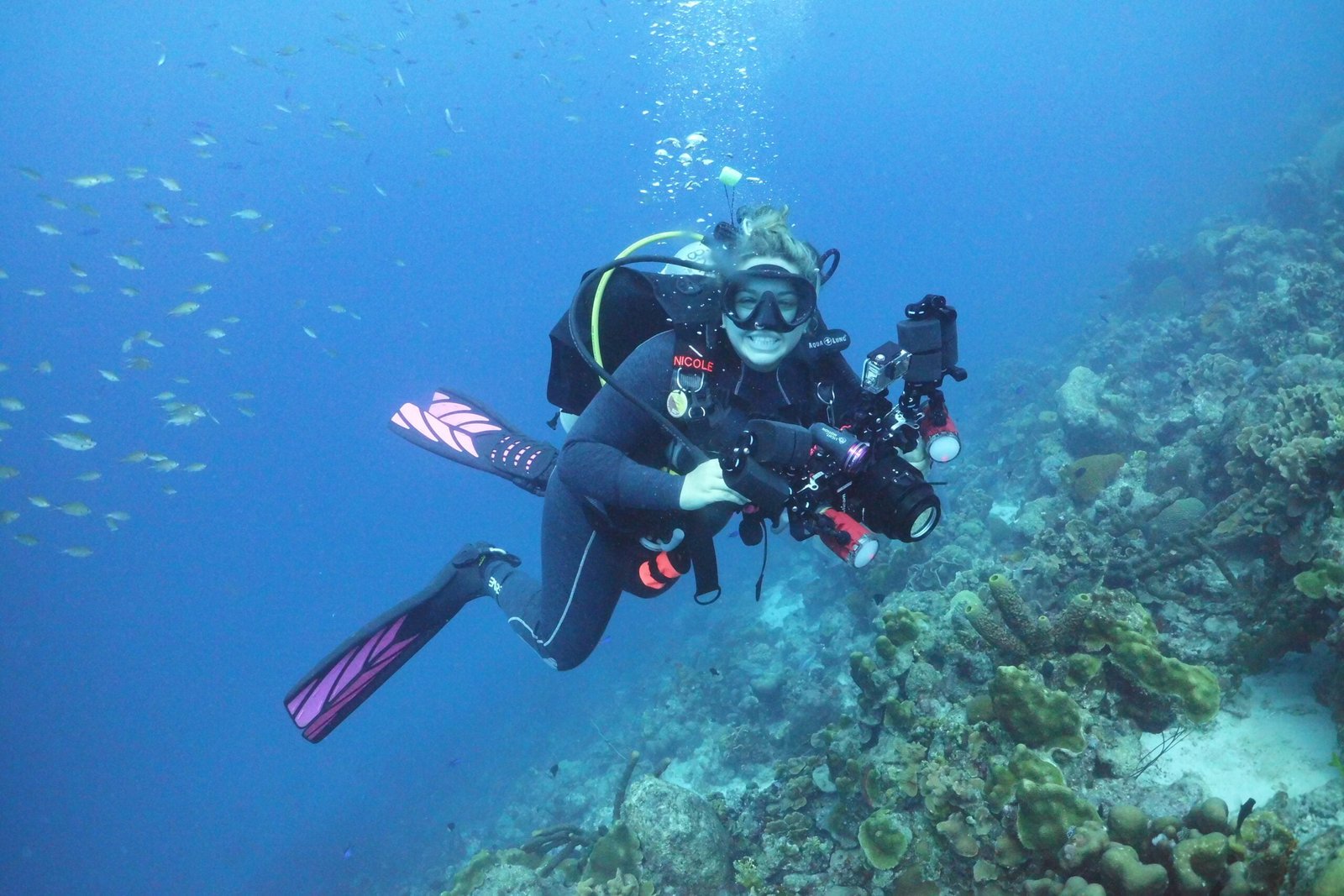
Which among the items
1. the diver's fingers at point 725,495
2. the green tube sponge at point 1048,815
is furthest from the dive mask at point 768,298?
the green tube sponge at point 1048,815

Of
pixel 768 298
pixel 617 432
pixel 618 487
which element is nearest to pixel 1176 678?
pixel 768 298

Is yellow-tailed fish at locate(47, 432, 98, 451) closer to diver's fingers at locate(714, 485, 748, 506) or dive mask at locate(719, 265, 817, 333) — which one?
dive mask at locate(719, 265, 817, 333)

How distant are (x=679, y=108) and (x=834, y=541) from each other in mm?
116584

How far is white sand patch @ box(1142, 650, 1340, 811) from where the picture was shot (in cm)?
295

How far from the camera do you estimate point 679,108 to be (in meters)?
104

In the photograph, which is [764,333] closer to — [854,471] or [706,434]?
[706,434]

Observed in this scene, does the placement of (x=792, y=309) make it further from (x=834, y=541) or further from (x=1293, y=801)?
(x=1293, y=801)

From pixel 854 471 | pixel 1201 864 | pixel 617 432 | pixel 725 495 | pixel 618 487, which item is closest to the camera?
pixel 1201 864

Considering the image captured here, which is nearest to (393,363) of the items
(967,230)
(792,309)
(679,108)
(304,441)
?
(304,441)

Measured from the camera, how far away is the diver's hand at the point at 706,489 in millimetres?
2688

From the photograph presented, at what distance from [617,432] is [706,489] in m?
1.04

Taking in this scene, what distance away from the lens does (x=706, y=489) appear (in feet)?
8.95

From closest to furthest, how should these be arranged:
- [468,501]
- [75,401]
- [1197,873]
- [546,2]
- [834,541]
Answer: [1197,873] → [834,541] → [468,501] → [75,401] → [546,2]

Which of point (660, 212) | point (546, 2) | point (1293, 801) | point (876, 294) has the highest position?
point (546, 2)
